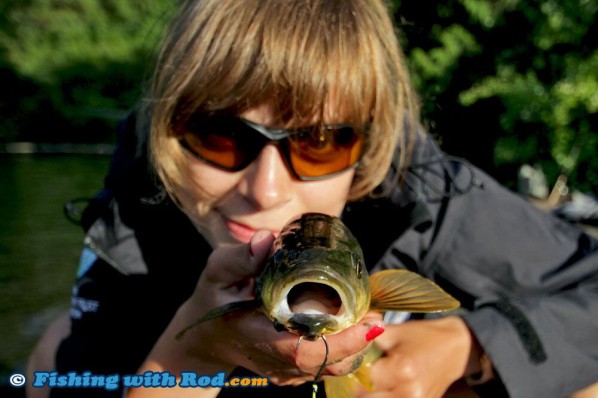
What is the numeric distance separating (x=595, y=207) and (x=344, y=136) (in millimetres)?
2148

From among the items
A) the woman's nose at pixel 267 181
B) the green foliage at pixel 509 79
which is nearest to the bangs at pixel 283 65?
the woman's nose at pixel 267 181

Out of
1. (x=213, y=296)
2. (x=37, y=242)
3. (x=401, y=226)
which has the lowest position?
(x=37, y=242)

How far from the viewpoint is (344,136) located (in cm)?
207

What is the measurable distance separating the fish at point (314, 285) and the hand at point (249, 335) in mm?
50

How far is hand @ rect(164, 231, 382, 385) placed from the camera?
1.44 metres

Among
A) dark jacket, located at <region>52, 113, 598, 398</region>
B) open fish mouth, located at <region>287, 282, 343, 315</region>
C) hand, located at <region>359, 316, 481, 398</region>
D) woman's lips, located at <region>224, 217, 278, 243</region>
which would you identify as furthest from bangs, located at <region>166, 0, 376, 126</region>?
open fish mouth, located at <region>287, 282, 343, 315</region>

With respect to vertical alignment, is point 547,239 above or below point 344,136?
below

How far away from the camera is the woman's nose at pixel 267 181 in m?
1.95

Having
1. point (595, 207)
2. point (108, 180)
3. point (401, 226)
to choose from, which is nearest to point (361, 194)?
point (401, 226)

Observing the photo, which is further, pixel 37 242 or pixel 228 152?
pixel 37 242

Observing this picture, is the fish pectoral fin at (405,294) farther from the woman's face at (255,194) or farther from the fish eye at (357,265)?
the woman's face at (255,194)

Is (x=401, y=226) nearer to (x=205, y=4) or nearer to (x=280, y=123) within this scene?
(x=280, y=123)

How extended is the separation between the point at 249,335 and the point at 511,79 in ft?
10.1

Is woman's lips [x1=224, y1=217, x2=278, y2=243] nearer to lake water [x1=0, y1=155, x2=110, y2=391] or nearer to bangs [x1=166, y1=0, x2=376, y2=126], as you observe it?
bangs [x1=166, y1=0, x2=376, y2=126]
